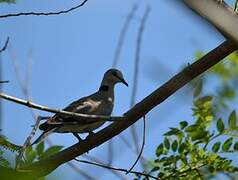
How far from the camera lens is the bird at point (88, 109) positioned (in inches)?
212

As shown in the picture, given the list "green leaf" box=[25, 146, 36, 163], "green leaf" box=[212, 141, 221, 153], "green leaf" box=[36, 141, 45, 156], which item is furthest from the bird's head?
"green leaf" box=[25, 146, 36, 163]

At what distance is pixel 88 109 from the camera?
21.2 ft

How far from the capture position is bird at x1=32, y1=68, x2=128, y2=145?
5.38m

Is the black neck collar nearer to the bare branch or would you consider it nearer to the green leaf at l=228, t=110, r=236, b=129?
the green leaf at l=228, t=110, r=236, b=129

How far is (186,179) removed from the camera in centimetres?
417

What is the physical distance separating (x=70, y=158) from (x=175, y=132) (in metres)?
0.93

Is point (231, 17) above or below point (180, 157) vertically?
below

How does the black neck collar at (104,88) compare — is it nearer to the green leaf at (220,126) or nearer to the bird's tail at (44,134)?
the bird's tail at (44,134)

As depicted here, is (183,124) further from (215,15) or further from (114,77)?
(114,77)

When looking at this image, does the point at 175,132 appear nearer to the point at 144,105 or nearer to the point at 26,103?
the point at 144,105

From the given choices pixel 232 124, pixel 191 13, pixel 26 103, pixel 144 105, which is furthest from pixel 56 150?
pixel 191 13

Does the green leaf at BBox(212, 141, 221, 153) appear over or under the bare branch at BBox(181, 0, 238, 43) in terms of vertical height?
over

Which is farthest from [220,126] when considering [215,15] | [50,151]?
[215,15]

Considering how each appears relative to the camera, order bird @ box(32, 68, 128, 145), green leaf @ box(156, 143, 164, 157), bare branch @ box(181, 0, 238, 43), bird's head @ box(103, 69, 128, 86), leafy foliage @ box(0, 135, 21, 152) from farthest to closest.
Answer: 1. bird's head @ box(103, 69, 128, 86)
2. bird @ box(32, 68, 128, 145)
3. green leaf @ box(156, 143, 164, 157)
4. leafy foliage @ box(0, 135, 21, 152)
5. bare branch @ box(181, 0, 238, 43)
